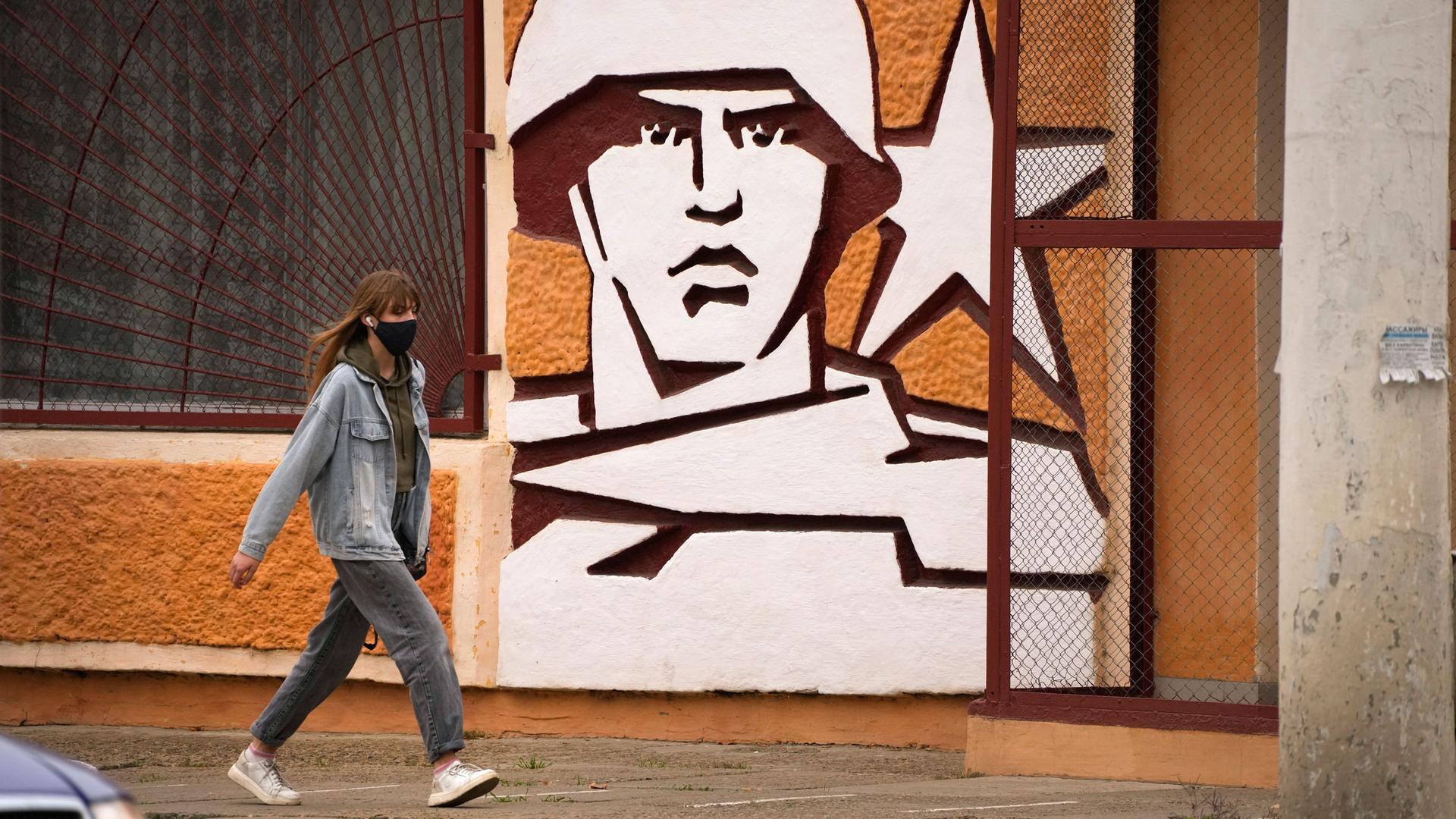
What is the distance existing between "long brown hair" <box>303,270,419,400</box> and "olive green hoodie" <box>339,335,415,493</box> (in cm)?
4

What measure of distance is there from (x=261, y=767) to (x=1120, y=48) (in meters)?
4.26

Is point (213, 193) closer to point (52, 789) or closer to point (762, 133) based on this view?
point (762, 133)

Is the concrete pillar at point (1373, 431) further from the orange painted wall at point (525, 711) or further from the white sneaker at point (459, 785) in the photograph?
the orange painted wall at point (525, 711)

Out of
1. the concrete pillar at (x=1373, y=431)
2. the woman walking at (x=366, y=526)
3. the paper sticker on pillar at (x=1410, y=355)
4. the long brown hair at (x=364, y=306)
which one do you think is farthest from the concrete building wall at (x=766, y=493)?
the paper sticker on pillar at (x=1410, y=355)

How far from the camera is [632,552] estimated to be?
7.50 meters

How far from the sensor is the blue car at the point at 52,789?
2.82 m

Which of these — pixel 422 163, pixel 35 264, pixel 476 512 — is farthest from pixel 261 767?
pixel 35 264

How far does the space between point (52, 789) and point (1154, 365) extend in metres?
5.04

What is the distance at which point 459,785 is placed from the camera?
18.1 ft

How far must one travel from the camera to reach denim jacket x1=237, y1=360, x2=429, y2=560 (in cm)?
553

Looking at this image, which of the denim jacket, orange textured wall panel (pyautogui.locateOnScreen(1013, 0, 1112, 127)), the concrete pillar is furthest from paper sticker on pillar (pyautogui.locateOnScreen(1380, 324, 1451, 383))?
the denim jacket

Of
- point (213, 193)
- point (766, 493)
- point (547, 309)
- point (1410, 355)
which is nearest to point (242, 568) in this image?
point (547, 309)

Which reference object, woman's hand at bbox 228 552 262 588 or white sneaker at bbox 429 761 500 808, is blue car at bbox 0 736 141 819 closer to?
woman's hand at bbox 228 552 262 588

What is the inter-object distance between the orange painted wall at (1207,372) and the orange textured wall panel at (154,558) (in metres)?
3.08
